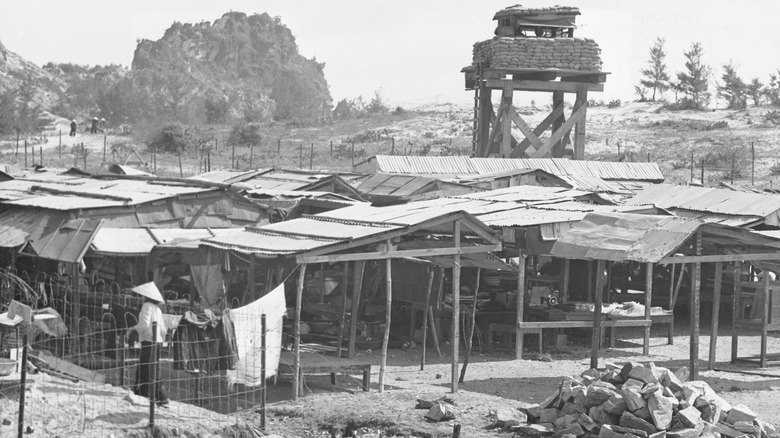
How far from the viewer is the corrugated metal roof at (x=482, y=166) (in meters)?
27.4

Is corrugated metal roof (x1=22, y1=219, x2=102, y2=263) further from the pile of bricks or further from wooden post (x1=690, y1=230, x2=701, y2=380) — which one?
the pile of bricks

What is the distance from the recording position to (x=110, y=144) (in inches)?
2032

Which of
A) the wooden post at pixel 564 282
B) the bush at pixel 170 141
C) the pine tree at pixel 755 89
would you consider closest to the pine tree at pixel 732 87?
the pine tree at pixel 755 89

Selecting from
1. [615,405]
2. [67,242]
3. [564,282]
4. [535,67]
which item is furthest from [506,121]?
[615,405]

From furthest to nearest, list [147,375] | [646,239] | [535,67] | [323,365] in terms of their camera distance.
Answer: [535,67], [646,239], [323,365], [147,375]

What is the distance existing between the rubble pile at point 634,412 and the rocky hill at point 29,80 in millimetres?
72495

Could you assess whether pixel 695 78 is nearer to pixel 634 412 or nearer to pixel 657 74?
pixel 657 74

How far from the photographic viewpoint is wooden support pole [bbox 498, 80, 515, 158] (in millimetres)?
30406

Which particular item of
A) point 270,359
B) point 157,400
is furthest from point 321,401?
point 157,400

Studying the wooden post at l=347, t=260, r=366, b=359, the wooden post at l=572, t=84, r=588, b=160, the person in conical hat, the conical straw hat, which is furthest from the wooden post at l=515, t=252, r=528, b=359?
the wooden post at l=572, t=84, r=588, b=160

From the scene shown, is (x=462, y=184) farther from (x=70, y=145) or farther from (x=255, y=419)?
(x=70, y=145)

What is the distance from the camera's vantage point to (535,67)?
98.0 ft

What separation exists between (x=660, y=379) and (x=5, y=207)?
11972 millimetres

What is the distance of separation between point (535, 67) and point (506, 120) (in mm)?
1932
